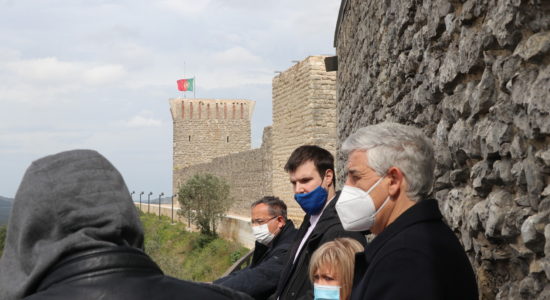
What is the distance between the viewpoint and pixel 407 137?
2.29m

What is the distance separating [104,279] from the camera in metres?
1.38

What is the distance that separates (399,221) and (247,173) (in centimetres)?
2686

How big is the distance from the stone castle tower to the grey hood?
41.3 m

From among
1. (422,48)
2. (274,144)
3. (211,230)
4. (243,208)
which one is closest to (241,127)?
(243,208)

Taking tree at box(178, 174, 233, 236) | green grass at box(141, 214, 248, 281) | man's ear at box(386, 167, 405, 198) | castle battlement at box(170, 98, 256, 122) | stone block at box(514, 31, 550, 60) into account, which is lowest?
green grass at box(141, 214, 248, 281)

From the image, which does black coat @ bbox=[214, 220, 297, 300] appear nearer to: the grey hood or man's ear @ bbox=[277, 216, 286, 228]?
man's ear @ bbox=[277, 216, 286, 228]

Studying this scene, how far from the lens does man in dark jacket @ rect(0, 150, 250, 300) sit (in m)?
1.37

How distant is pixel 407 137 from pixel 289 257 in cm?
133

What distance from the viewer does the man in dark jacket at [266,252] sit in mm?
3674

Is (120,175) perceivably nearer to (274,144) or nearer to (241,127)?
(274,144)

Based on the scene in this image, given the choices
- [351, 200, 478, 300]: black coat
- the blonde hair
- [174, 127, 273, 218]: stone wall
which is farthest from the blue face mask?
[174, 127, 273, 218]: stone wall

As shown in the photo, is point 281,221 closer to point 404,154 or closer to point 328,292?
point 328,292

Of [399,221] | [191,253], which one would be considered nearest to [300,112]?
[191,253]

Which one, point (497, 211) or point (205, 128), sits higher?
point (205, 128)
